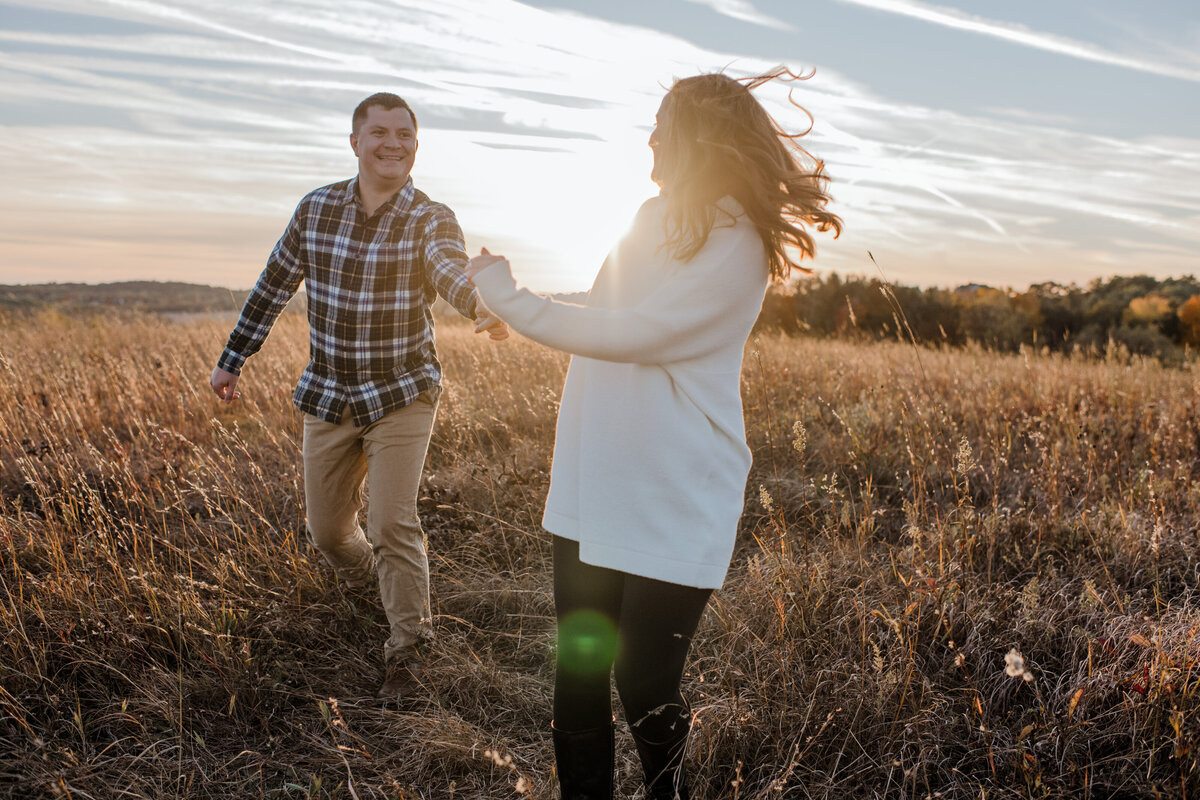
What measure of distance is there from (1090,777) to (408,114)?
3.21 m

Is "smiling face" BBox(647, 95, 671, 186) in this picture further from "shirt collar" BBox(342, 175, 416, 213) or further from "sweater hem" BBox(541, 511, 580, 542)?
"shirt collar" BBox(342, 175, 416, 213)

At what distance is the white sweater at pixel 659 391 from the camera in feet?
5.18

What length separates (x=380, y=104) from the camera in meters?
2.88

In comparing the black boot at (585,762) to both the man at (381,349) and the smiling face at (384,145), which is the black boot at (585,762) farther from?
the smiling face at (384,145)

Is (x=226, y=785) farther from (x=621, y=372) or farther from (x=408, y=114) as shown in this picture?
(x=408, y=114)

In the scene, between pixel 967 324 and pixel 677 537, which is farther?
pixel 967 324

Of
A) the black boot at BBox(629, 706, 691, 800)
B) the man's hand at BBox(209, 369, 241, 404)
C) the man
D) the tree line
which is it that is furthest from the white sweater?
the tree line

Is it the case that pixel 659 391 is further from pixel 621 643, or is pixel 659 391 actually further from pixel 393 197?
pixel 393 197

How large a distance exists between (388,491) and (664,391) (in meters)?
1.52

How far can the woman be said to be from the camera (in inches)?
63.1

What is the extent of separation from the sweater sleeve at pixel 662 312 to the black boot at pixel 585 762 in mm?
931

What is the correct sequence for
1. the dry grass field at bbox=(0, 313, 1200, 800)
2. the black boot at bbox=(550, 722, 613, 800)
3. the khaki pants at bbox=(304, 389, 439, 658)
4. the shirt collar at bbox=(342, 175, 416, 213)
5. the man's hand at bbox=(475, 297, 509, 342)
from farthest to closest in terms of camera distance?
1. the shirt collar at bbox=(342, 175, 416, 213)
2. the khaki pants at bbox=(304, 389, 439, 658)
3. the dry grass field at bbox=(0, 313, 1200, 800)
4. the man's hand at bbox=(475, 297, 509, 342)
5. the black boot at bbox=(550, 722, 613, 800)

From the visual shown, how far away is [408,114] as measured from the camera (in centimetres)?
290

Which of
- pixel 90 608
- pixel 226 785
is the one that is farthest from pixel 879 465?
pixel 90 608
